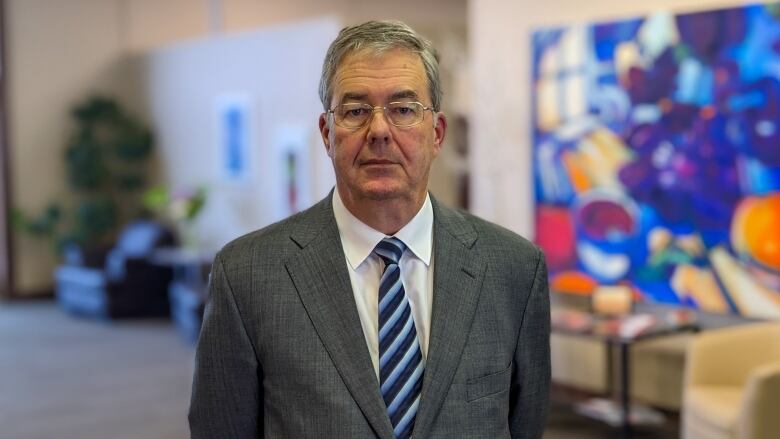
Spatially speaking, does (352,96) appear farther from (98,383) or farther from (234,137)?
(234,137)

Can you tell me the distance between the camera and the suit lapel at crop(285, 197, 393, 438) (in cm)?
165

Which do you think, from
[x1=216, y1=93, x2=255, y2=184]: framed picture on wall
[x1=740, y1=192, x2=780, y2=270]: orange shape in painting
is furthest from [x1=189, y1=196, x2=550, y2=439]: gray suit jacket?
[x1=216, y1=93, x2=255, y2=184]: framed picture on wall

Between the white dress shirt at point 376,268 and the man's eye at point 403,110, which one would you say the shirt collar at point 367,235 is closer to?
the white dress shirt at point 376,268

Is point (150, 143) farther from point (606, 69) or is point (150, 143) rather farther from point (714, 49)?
point (714, 49)

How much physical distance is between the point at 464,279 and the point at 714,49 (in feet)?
12.9

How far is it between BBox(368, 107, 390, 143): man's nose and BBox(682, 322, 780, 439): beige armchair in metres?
2.87

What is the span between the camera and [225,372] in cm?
172

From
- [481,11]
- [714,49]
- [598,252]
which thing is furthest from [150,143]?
[714,49]

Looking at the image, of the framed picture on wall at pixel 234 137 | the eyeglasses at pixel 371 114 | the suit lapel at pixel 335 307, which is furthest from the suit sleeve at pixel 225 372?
the framed picture on wall at pixel 234 137

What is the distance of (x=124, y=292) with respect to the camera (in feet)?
32.9

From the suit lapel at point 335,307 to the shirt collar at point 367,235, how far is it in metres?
0.02

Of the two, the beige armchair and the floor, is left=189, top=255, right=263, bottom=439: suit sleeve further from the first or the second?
the floor

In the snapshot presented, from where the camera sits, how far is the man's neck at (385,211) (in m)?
1.72

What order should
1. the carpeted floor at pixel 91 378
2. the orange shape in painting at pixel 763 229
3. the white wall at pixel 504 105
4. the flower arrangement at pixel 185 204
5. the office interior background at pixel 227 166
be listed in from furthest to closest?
the flower arrangement at pixel 185 204 → the white wall at pixel 504 105 → the carpeted floor at pixel 91 378 → the office interior background at pixel 227 166 → the orange shape in painting at pixel 763 229
